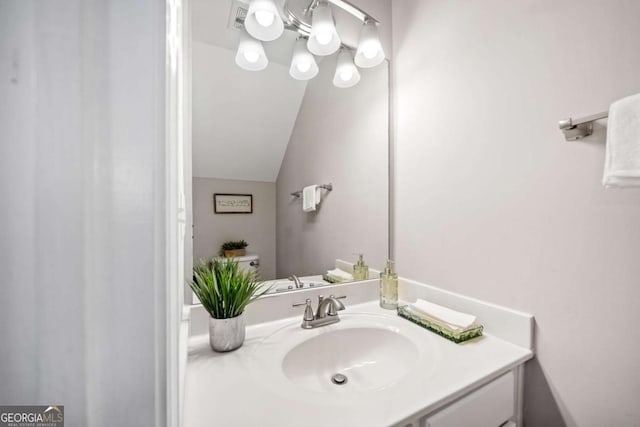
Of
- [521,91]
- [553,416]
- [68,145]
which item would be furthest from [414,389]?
[521,91]

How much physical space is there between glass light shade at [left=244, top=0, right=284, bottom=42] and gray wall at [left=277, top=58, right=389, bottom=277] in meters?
0.25

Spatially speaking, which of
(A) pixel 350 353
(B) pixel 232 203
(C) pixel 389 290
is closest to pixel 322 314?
(A) pixel 350 353

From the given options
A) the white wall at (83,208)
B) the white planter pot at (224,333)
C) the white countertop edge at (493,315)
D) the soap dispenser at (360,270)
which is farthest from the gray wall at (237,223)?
the white wall at (83,208)

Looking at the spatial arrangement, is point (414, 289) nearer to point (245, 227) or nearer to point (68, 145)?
point (245, 227)

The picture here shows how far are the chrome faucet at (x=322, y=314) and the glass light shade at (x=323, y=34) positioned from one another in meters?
1.04

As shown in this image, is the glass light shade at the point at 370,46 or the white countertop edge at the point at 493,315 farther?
the glass light shade at the point at 370,46

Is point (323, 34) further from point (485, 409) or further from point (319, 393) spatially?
point (485, 409)

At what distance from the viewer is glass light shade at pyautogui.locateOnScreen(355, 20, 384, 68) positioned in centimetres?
117

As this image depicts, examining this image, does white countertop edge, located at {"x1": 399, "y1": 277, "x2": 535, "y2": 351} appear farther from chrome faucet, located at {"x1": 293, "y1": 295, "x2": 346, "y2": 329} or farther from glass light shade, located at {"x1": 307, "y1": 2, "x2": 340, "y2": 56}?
glass light shade, located at {"x1": 307, "y1": 2, "x2": 340, "y2": 56}

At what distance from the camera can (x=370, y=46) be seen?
118cm

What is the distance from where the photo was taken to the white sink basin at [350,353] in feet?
2.62

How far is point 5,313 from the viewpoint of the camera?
16 centimetres

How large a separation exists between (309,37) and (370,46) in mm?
280

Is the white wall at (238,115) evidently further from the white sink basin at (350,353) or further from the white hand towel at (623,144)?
the white hand towel at (623,144)
